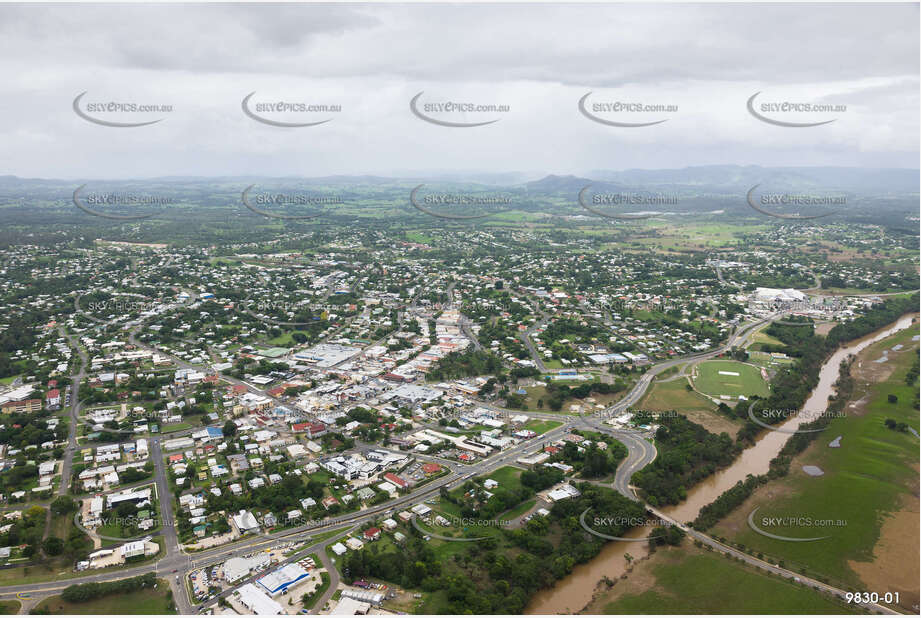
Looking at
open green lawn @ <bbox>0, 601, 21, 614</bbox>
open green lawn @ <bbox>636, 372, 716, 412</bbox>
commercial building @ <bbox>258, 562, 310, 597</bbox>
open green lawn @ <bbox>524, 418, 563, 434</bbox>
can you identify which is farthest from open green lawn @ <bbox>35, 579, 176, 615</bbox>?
open green lawn @ <bbox>636, 372, 716, 412</bbox>

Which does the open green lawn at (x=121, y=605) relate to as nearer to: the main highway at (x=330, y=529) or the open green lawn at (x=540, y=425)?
the main highway at (x=330, y=529)

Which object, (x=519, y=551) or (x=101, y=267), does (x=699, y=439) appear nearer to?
(x=519, y=551)

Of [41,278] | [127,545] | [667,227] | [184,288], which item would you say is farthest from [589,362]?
[667,227]

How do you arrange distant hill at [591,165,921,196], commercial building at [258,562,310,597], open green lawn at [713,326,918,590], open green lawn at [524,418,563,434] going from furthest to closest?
distant hill at [591,165,921,196] < open green lawn at [524,418,563,434] < open green lawn at [713,326,918,590] < commercial building at [258,562,310,597]

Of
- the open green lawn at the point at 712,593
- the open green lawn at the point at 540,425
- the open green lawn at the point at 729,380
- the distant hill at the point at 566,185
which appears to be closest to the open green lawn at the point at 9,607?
the open green lawn at the point at 712,593

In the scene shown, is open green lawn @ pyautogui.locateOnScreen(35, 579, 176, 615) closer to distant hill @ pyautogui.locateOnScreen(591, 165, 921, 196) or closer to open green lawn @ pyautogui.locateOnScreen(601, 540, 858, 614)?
open green lawn @ pyautogui.locateOnScreen(601, 540, 858, 614)

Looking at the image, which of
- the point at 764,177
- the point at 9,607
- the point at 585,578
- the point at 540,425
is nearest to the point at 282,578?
the point at 9,607

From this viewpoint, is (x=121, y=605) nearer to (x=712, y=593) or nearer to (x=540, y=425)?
(x=712, y=593)
